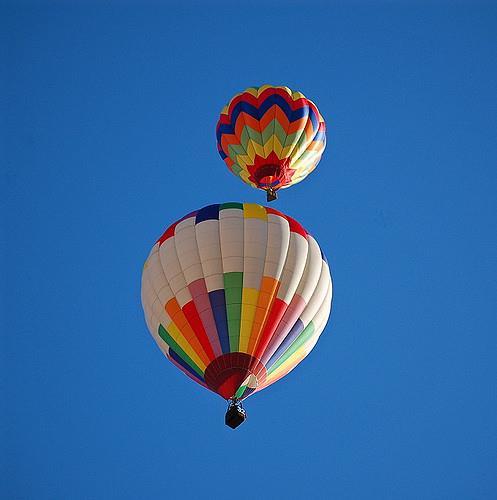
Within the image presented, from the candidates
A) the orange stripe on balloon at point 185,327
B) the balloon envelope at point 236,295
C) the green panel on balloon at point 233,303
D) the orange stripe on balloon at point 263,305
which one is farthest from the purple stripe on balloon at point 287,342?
the orange stripe on balloon at point 185,327

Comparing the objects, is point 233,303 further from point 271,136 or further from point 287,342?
point 271,136

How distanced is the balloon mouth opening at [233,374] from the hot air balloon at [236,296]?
14 mm

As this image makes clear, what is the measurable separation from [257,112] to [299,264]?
507 cm

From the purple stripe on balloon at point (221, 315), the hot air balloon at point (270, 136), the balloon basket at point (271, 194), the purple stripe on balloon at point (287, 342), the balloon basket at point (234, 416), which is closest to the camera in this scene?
the balloon basket at point (234, 416)

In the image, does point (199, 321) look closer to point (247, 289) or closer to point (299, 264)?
point (247, 289)

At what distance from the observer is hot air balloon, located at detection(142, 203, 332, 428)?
41.2ft

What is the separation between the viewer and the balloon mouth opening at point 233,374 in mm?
12336

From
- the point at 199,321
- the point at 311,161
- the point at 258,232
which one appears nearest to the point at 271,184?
the point at 311,161

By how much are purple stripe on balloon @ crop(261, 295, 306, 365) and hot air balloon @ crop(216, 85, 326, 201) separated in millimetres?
4690

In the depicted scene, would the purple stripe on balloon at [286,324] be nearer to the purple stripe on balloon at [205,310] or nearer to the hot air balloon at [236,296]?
the hot air balloon at [236,296]

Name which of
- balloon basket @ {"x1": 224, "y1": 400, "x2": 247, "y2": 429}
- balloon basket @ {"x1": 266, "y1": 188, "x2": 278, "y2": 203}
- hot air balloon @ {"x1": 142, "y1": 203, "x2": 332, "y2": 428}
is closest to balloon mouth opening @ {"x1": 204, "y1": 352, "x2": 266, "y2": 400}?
hot air balloon @ {"x1": 142, "y1": 203, "x2": 332, "y2": 428}

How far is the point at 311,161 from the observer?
17969mm

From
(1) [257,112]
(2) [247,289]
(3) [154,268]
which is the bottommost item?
(2) [247,289]

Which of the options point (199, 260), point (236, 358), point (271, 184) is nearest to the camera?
point (236, 358)
